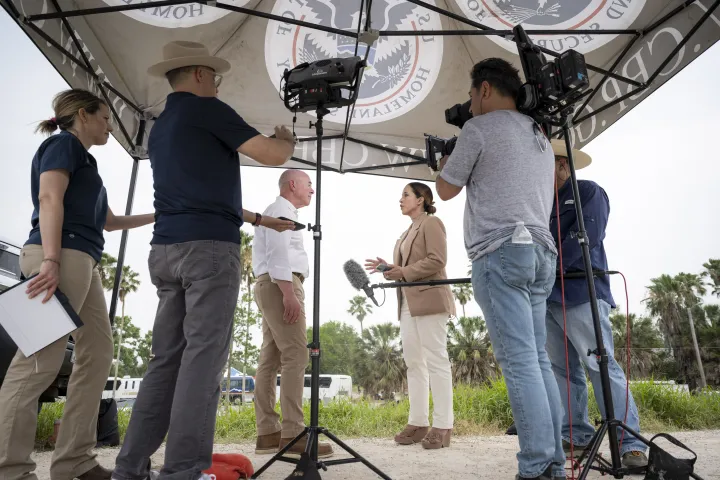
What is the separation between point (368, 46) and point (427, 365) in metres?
2.64

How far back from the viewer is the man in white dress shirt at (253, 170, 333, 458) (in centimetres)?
345

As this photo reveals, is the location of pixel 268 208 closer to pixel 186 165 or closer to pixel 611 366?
pixel 186 165

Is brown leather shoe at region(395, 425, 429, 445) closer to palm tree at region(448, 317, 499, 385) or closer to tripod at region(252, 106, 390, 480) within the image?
tripod at region(252, 106, 390, 480)

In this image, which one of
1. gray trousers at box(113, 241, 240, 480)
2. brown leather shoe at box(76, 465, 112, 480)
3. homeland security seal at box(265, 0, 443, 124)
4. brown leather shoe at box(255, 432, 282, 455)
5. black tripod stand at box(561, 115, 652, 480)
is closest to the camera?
gray trousers at box(113, 241, 240, 480)

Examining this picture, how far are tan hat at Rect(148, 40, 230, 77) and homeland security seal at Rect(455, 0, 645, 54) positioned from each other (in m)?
2.71

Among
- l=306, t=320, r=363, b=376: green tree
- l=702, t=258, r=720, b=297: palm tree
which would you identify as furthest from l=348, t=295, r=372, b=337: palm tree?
l=702, t=258, r=720, b=297: palm tree

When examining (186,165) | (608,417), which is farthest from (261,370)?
(608,417)

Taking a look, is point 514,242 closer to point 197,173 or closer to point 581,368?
point 197,173

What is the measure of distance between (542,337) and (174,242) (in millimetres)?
1754

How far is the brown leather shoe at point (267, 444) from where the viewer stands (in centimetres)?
371

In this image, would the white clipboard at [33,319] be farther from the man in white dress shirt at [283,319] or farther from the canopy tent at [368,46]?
the canopy tent at [368,46]

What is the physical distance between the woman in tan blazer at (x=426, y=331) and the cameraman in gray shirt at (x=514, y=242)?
5.56ft

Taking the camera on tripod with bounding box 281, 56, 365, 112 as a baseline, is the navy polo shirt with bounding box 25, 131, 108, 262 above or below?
below

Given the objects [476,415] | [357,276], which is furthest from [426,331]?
[476,415]
